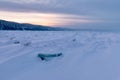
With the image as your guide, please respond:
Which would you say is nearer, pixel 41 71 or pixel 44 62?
pixel 41 71

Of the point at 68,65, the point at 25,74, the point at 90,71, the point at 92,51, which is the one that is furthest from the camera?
the point at 92,51

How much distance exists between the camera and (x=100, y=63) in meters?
5.32

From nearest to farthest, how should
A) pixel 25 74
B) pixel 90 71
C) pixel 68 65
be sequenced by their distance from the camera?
1. pixel 25 74
2. pixel 90 71
3. pixel 68 65

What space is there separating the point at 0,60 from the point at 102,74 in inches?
80.2

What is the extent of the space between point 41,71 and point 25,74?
355mm

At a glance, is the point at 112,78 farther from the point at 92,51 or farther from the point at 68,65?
the point at 92,51

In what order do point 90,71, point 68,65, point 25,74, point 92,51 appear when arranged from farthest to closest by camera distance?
point 92,51 < point 68,65 < point 90,71 < point 25,74

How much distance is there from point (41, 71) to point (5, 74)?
64cm

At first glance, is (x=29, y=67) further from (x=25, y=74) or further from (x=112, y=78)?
(x=112, y=78)

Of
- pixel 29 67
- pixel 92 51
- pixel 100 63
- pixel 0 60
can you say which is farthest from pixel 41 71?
pixel 92 51

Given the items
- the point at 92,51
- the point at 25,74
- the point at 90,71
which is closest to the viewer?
the point at 25,74

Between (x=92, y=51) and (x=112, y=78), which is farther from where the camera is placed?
(x=92, y=51)

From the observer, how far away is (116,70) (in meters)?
4.87

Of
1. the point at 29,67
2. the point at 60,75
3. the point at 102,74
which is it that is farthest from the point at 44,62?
the point at 102,74
